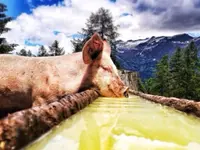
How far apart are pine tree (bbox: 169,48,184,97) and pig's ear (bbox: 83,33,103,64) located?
179 feet

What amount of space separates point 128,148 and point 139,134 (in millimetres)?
428

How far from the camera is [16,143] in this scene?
1.55m

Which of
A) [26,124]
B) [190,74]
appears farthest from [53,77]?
[190,74]

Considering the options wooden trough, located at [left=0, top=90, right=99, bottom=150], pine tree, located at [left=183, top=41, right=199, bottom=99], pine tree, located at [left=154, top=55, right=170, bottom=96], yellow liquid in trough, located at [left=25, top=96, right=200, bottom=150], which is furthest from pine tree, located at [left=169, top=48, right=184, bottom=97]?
wooden trough, located at [left=0, top=90, right=99, bottom=150]

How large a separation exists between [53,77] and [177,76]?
58.8 metres

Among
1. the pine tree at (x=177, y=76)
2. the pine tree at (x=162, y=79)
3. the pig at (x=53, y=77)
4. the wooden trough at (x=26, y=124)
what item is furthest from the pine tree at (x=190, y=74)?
the wooden trough at (x=26, y=124)

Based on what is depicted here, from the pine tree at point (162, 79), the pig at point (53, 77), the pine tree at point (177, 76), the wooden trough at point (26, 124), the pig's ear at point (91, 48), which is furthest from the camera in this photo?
the pine tree at point (162, 79)

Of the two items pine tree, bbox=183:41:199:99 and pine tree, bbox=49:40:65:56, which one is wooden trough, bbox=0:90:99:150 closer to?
pine tree, bbox=183:41:199:99

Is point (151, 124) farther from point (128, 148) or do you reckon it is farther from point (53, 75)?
point (53, 75)

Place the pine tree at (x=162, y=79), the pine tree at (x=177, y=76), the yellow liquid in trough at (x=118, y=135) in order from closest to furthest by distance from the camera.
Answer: the yellow liquid in trough at (x=118, y=135) → the pine tree at (x=177, y=76) → the pine tree at (x=162, y=79)

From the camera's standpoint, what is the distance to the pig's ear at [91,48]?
596 centimetres

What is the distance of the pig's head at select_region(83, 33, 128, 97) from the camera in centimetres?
602

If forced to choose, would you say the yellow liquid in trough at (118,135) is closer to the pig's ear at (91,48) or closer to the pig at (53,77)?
the pig at (53,77)

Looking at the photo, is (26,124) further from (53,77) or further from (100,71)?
(100,71)
